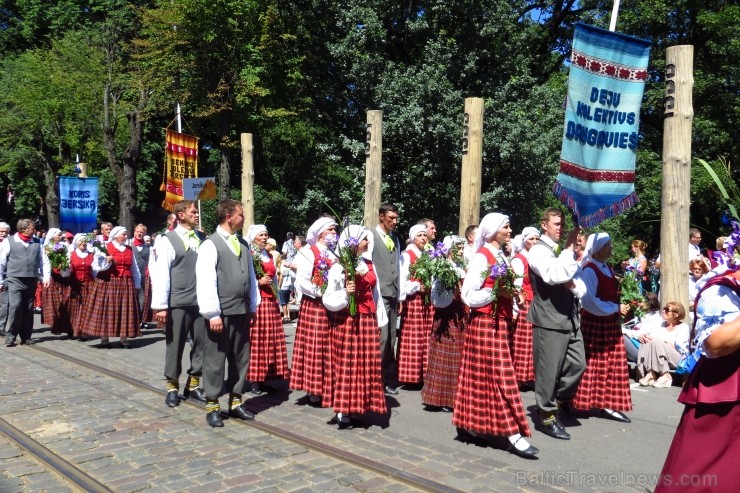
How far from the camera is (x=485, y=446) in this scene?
567 cm

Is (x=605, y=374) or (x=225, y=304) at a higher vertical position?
(x=225, y=304)

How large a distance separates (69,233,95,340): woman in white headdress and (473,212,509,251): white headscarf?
8.07 metres

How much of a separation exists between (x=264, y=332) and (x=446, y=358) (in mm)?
2064

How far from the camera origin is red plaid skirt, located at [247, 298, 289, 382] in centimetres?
746

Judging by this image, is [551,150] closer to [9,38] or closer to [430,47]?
[430,47]

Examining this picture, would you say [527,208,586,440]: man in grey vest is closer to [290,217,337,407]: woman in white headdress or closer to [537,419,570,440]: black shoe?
[537,419,570,440]: black shoe

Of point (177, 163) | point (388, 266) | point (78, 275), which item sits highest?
point (177, 163)

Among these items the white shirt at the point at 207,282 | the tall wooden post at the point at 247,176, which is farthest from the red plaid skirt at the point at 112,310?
A: the white shirt at the point at 207,282

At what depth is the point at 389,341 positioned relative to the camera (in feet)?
25.0

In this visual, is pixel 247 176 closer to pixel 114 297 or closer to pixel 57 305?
pixel 114 297

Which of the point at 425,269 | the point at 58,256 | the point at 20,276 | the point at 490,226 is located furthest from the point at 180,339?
the point at 58,256

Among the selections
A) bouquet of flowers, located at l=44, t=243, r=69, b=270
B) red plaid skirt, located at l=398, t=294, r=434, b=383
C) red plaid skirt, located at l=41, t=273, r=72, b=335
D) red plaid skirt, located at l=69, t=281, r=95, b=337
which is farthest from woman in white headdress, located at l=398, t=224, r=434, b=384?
red plaid skirt, located at l=41, t=273, r=72, b=335

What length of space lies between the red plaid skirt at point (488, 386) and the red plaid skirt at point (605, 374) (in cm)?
141

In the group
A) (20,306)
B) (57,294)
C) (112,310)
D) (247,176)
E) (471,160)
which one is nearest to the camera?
(471,160)
